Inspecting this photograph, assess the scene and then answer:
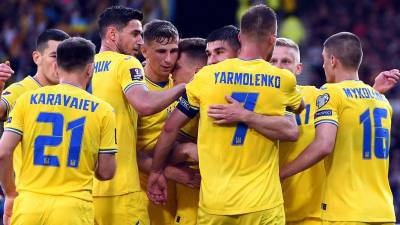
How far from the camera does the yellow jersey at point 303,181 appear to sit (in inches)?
289

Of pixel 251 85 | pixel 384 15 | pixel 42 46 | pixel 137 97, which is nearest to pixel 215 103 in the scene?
pixel 251 85

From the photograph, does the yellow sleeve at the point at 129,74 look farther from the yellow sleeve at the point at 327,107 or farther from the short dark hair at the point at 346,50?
the short dark hair at the point at 346,50

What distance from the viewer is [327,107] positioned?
6.84 metres

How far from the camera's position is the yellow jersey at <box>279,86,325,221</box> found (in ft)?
24.0

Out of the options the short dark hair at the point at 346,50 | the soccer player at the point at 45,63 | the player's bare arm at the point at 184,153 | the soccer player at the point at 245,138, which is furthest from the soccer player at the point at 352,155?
the soccer player at the point at 45,63

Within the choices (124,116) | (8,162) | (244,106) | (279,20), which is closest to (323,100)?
(244,106)

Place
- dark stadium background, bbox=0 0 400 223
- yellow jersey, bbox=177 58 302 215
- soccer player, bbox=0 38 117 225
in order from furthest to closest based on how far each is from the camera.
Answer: dark stadium background, bbox=0 0 400 223
yellow jersey, bbox=177 58 302 215
soccer player, bbox=0 38 117 225

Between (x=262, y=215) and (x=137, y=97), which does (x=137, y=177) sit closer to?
(x=137, y=97)

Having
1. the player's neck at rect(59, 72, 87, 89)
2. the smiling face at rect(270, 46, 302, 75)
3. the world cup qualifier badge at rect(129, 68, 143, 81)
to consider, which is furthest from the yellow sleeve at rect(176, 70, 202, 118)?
the smiling face at rect(270, 46, 302, 75)

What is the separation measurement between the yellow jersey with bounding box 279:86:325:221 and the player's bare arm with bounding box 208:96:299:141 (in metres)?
0.74

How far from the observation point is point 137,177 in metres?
7.27

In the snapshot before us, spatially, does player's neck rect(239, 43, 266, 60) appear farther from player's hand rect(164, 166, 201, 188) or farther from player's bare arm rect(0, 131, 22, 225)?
player's bare arm rect(0, 131, 22, 225)

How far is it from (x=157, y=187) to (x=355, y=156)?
5.50 ft

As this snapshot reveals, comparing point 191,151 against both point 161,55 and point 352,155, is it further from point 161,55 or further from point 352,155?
point 352,155
